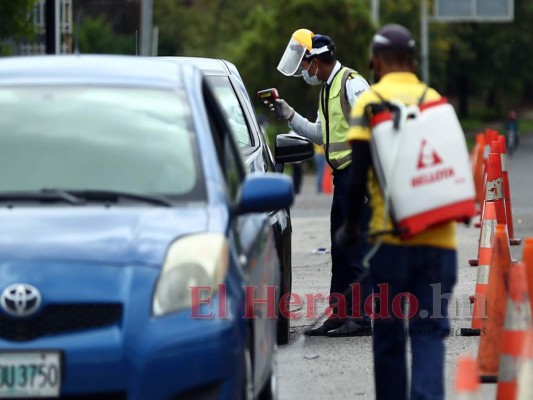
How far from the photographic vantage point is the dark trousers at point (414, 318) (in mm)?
6434

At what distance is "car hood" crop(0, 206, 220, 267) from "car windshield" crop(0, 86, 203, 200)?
231 mm

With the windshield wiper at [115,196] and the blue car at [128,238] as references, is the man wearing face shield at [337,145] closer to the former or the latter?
the blue car at [128,238]

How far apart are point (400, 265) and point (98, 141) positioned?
138cm

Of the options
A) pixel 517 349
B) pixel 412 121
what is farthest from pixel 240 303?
pixel 517 349

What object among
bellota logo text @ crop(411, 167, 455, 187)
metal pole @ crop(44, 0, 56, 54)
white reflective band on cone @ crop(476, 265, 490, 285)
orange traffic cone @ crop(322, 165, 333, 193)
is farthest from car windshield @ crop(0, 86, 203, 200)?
orange traffic cone @ crop(322, 165, 333, 193)

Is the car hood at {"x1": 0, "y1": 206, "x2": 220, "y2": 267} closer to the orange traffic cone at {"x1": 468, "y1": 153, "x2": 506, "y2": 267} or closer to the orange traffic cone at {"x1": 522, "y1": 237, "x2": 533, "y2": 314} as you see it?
the orange traffic cone at {"x1": 522, "y1": 237, "x2": 533, "y2": 314}

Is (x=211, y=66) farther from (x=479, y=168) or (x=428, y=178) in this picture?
(x=479, y=168)

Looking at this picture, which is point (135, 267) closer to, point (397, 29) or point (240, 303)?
point (240, 303)

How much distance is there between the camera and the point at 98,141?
21.6 ft

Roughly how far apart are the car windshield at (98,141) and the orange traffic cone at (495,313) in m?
2.09

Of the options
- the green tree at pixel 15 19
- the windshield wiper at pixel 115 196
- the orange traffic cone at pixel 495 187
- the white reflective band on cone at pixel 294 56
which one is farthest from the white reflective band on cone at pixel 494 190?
the green tree at pixel 15 19

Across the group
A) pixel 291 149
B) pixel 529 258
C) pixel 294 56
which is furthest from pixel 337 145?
pixel 529 258

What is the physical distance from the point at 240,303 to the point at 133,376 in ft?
1.84

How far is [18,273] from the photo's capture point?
18.6 feet
